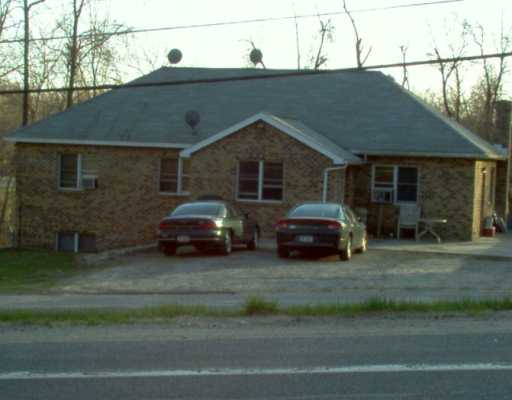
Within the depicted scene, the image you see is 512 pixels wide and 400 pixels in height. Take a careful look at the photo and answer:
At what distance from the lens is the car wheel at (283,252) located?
890 inches

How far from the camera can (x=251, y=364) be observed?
9141 mm

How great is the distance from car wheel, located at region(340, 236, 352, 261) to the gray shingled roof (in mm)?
6683

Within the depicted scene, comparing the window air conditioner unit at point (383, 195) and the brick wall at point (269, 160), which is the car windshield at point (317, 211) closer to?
the brick wall at point (269, 160)

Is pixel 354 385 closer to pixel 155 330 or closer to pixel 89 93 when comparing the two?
pixel 155 330

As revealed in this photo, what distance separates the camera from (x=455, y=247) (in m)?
26.0

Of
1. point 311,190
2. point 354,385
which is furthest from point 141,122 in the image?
point 354,385

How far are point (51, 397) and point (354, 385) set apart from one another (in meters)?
2.74

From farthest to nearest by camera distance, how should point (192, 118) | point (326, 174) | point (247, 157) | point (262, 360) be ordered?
point (192, 118) → point (247, 157) → point (326, 174) → point (262, 360)

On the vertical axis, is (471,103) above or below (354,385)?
above

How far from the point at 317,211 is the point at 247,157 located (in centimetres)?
581

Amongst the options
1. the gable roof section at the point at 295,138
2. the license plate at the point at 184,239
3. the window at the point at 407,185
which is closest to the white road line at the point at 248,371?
the license plate at the point at 184,239

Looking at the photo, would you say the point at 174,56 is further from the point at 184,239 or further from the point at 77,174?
the point at 184,239

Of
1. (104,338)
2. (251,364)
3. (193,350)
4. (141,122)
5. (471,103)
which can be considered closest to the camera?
(251,364)

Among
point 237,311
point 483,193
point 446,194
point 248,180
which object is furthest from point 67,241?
point 237,311
